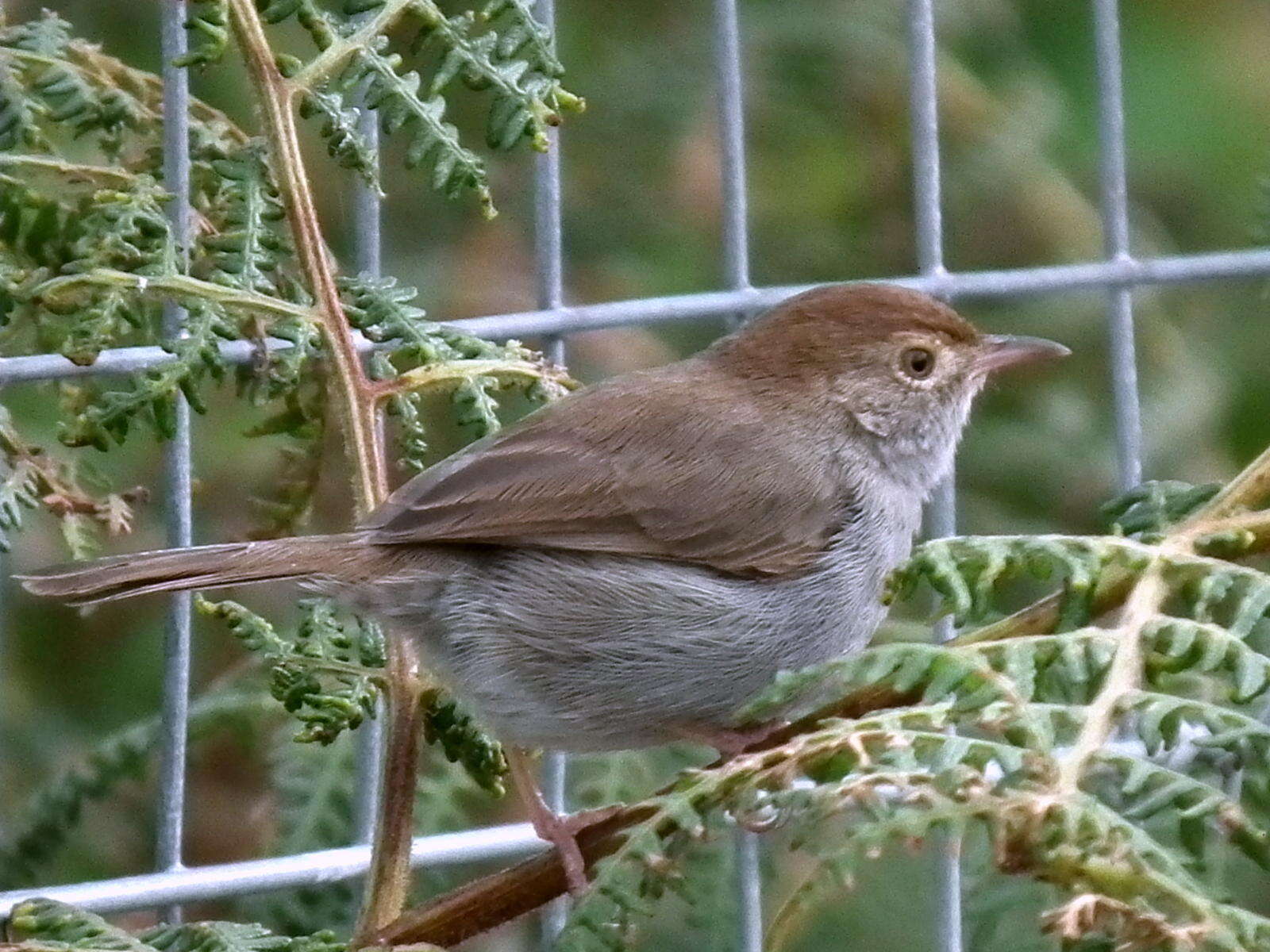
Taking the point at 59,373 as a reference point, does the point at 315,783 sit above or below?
below

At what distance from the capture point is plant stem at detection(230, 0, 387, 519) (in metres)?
2.33

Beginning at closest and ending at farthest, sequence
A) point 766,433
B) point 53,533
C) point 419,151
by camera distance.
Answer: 1. point 419,151
2. point 766,433
3. point 53,533

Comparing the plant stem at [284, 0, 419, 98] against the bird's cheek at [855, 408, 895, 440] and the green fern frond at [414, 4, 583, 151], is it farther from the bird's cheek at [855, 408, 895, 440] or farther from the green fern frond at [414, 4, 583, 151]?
the bird's cheek at [855, 408, 895, 440]

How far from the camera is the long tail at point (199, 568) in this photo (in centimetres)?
242

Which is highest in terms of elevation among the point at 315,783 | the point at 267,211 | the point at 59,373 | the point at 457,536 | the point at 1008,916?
the point at 267,211

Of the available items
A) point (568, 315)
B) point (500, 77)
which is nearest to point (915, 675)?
point (500, 77)

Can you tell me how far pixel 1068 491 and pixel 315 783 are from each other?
1.79m

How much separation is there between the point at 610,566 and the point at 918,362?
2.42 ft

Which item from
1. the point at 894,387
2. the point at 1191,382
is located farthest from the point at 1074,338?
the point at 894,387

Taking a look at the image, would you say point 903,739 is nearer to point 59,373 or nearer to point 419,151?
point 419,151

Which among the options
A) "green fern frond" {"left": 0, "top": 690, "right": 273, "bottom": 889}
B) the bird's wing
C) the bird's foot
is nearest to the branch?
the bird's foot

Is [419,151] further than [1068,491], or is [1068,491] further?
[1068,491]

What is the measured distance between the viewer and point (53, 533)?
398 cm

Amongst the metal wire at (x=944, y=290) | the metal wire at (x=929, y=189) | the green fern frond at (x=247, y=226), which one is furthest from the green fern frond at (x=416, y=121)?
the metal wire at (x=929, y=189)
